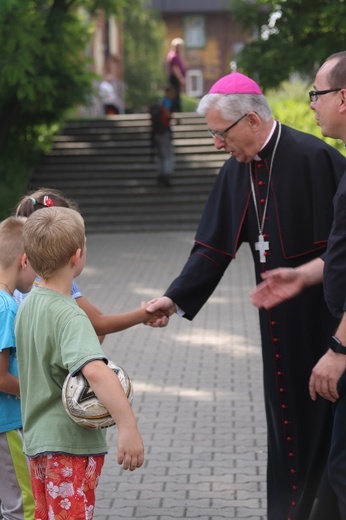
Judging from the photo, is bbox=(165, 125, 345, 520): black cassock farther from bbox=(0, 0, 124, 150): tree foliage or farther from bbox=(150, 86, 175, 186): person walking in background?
bbox=(150, 86, 175, 186): person walking in background

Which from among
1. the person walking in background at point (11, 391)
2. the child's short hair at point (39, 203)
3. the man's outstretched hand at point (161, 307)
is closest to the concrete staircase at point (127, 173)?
the man's outstretched hand at point (161, 307)

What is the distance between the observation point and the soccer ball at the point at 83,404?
339 cm

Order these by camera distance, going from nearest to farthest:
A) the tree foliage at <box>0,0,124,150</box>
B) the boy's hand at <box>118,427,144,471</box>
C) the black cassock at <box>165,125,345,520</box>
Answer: the boy's hand at <box>118,427,144,471</box> → the black cassock at <box>165,125,345,520</box> → the tree foliage at <box>0,0,124,150</box>

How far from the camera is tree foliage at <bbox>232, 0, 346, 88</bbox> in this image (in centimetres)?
1806

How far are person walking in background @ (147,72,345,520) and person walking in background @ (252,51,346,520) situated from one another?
0.47 meters

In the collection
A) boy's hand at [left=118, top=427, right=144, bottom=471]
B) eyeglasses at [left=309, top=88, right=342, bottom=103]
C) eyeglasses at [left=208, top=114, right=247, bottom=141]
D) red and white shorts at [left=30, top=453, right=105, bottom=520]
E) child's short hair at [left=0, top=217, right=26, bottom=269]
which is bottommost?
red and white shorts at [left=30, top=453, right=105, bottom=520]

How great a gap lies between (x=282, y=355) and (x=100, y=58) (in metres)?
36.5

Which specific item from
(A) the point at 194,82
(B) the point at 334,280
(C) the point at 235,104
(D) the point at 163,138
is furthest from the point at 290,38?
(A) the point at 194,82

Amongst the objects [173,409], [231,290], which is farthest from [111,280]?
[173,409]

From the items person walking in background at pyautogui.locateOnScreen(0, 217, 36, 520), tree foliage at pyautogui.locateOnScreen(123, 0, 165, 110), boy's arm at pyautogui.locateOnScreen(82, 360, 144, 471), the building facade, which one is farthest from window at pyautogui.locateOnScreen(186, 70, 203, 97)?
boy's arm at pyautogui.locateOnScreen(82, 360, 144, 471)

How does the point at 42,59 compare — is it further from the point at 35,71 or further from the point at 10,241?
the point at 10,241

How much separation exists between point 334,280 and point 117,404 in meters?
0.83

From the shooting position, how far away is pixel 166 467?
6.11m

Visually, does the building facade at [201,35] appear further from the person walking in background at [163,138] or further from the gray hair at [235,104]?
the gray hair at [235,104]
